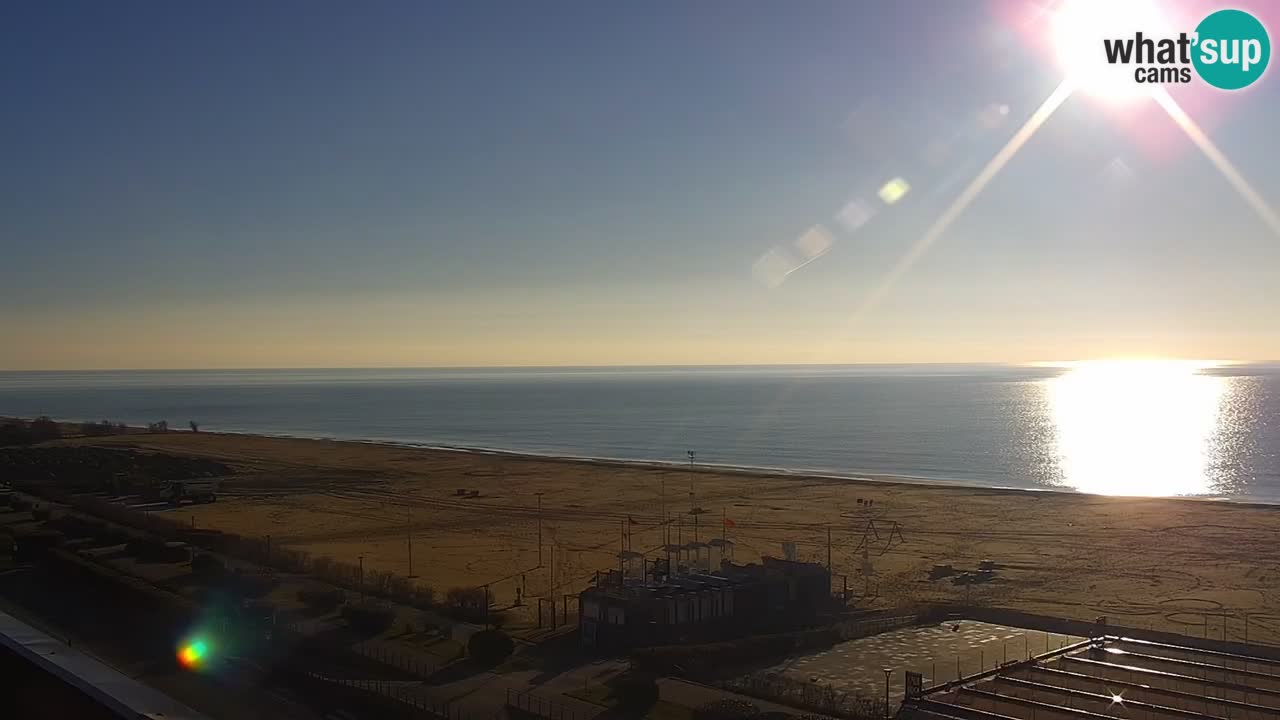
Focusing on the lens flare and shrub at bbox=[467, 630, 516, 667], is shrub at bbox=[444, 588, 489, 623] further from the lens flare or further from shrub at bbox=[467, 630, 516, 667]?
the lens flare

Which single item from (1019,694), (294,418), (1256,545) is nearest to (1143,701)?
(1019,694)

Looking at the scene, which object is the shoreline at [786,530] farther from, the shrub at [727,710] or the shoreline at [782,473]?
the shrub at [727,710]

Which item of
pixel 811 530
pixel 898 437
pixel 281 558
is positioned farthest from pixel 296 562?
pixel 898 437

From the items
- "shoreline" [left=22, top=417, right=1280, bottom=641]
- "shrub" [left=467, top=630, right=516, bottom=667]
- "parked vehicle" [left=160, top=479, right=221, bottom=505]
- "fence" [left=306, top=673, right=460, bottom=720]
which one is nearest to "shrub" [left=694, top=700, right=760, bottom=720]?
"fence" [left=306, top=673, right=460, bottom=720]

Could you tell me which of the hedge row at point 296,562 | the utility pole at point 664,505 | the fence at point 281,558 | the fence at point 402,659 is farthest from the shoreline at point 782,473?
the fence at point 402,659

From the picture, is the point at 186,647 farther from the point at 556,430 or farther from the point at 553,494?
the point at 556,430
